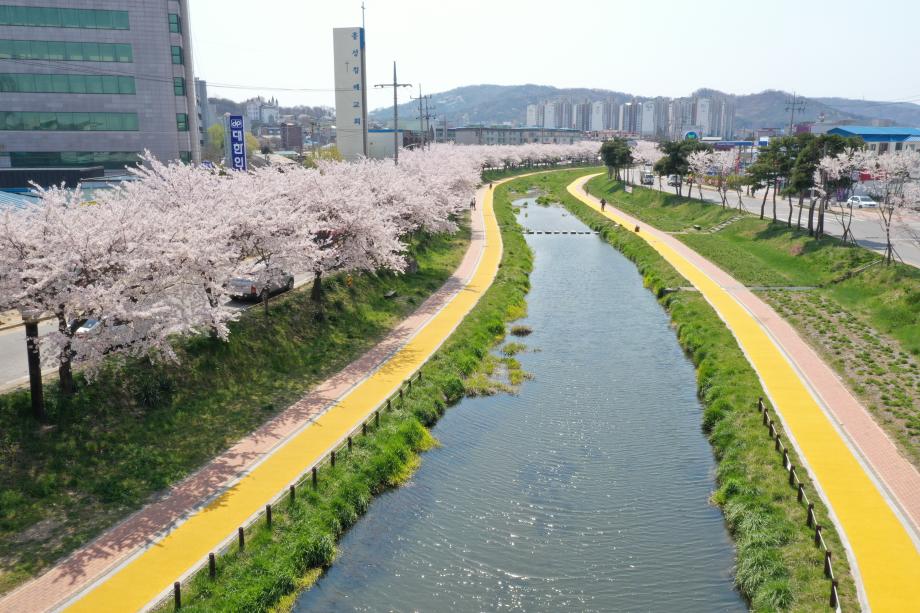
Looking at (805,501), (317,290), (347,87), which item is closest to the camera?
(805,501)

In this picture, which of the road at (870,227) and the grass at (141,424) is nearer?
the grass at (141,424)

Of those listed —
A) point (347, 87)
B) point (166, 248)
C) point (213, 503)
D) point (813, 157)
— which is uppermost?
point (347, 87)

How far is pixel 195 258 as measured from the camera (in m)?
23.9

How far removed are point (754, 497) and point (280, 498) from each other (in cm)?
1336

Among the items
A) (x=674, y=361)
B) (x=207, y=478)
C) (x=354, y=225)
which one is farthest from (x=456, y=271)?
(x=207, y=478)

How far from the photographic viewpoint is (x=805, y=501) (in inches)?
757

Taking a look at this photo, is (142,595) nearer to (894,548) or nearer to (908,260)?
(894,548)

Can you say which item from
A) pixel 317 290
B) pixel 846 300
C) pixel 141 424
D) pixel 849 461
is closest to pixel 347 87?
pixel 317 290

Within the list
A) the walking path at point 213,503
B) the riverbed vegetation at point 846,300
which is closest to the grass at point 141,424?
the walking path at point 213,503

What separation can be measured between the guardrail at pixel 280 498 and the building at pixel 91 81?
5576 centimetres

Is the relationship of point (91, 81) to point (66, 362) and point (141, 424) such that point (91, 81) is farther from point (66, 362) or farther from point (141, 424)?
point (141, 424)

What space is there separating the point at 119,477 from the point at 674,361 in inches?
974

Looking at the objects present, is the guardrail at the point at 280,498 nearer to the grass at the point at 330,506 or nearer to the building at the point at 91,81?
the grass at the point at 330,506

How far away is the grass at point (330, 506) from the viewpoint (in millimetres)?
16062
